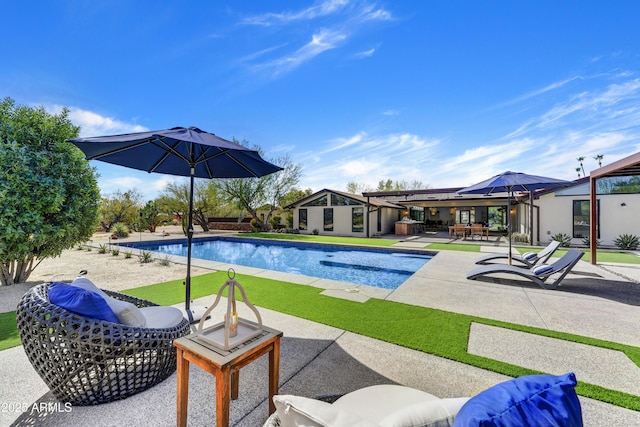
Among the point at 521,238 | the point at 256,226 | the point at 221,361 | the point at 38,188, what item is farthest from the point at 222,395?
the point at 256,226

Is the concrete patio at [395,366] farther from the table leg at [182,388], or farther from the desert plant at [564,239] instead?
the desert plant at [564,239]

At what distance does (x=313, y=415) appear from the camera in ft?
2.75

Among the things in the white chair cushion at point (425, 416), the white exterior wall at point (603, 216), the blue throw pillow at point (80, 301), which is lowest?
the white chair cushion at point (425, 416)

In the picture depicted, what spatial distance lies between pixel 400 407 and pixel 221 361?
41.3 inches

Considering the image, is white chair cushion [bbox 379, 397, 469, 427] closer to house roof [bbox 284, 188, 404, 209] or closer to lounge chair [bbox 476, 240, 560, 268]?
lounge chair [bbox 476, 240, 560, 268]

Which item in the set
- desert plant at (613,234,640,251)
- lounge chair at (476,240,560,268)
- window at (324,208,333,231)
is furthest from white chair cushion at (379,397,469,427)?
window at (324,208,333,231)

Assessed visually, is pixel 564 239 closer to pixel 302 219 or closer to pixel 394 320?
pixel 394 320

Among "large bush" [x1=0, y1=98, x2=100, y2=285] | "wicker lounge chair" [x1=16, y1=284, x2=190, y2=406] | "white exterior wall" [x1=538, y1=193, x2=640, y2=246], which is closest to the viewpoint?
"wicker lounge chair" [x1=16, y1=284, x2=190, y2=406]

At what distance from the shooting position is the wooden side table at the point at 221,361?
1487mm

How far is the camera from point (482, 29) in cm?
823

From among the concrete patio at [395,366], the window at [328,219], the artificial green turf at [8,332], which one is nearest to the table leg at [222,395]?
the concrete patio at [395,366]

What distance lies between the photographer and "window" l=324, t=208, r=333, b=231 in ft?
64.3

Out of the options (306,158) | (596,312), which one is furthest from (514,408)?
(306,158)

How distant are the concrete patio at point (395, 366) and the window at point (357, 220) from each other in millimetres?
13329
